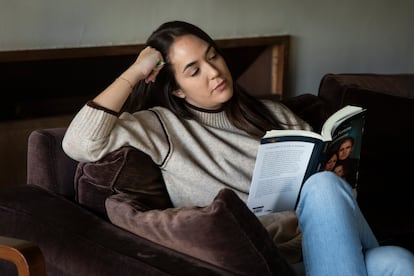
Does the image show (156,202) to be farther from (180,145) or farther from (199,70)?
(199,70)

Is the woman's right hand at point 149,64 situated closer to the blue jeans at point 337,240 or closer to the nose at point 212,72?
the nose at point 212,72

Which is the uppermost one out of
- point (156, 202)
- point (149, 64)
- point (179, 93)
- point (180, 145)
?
point (149, 64)

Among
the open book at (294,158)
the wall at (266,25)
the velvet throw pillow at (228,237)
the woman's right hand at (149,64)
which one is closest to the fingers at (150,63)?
the woman's right hand at (149,64)

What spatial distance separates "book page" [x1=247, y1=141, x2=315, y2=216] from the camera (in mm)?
1507

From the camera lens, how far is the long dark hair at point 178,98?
1.72 meters

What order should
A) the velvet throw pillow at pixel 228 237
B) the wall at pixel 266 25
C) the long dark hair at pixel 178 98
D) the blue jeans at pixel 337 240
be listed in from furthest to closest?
1. the wall at pixel 266 25
2. the long dark hair at pixel 178 98
3. the blue jeans at pixel 337 240
4. the velvet throw pillow at pixel 228 237

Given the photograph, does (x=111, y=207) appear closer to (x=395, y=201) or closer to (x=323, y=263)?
(x=323, y=263)

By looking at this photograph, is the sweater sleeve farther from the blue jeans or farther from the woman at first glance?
the blue jeans

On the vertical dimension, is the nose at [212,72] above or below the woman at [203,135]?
above

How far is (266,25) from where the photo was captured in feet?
9.98

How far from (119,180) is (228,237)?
1.44 feet

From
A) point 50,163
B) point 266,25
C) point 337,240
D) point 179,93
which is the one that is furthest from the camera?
point 266,25

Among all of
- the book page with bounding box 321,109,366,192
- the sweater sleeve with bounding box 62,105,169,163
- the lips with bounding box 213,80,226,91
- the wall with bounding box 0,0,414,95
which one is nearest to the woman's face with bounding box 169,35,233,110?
the lips with bounding box 213,80,226,91

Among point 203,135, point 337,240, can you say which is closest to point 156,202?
point 203,135
